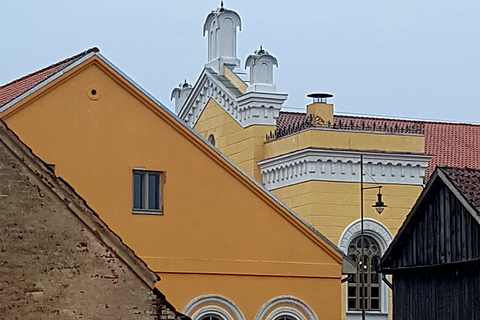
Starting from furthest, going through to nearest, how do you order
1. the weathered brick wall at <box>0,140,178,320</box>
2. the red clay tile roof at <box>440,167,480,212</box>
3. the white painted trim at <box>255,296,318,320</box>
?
the white painted trim at <box>255,296,318,320</box>, the red clay tile roof at <box>440,167,480,212</box>, the weathered brick wall at <box>0,140,178,320</box>

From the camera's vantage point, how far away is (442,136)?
4900cm

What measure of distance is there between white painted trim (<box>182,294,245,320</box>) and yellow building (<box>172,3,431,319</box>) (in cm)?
1243

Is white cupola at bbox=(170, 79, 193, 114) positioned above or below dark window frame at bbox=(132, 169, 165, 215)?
above

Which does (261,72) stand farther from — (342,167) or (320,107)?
(342,167)

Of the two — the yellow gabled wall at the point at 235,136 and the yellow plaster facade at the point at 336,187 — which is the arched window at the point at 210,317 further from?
the yellow gabled wall at the point at 235,136

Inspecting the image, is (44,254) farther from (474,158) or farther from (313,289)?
(474,158)

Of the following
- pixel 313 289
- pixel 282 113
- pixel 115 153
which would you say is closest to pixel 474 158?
pixel 282 113

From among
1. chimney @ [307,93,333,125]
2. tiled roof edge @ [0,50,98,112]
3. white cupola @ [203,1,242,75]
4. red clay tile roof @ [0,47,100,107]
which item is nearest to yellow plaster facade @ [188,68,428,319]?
chimney @ [307,93,333,125]

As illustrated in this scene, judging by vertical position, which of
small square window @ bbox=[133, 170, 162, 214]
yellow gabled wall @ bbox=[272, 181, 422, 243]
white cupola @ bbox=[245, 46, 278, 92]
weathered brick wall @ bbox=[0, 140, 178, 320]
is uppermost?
white cupola @ bbox=[245, 46, 278, 92]

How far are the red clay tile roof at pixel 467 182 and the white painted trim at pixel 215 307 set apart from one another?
246 inches

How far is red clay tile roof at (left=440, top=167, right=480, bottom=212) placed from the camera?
2219 centimetres

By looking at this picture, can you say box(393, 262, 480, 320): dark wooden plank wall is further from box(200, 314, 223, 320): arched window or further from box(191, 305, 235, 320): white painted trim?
box(200, 314, 223, 320): arched window

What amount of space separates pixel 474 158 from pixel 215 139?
33.0 feet

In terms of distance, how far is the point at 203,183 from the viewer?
2672 cm
